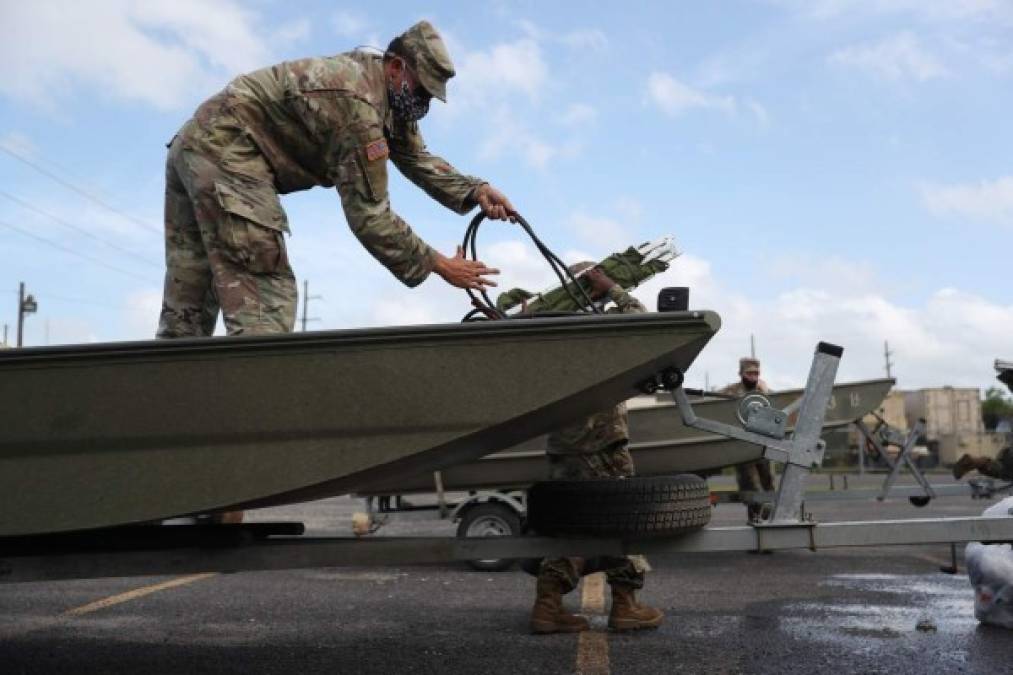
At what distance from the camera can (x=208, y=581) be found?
640cm

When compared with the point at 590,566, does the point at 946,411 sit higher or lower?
higher

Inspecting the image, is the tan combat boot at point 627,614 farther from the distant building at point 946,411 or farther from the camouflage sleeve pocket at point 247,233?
the distant building at point 946,411

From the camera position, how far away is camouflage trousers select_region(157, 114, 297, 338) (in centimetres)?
313

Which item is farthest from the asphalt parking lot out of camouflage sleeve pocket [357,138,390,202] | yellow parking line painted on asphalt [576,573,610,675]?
camouflage sleeve pocket [357,138,390,202]

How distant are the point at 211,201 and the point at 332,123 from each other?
1.57ft

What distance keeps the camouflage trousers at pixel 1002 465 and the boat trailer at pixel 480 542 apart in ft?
7.94

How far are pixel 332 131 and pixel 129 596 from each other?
3.79 m

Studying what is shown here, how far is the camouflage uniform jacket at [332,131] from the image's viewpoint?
10.2 ft

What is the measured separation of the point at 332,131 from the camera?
3.15 metres

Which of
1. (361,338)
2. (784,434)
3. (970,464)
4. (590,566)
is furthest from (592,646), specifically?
(970,464)

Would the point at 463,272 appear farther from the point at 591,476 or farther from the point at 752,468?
the point at 752,468

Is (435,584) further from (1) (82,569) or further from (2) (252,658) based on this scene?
(1) (82,569)

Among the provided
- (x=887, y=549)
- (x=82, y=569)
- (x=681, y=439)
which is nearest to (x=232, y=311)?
(x=82, y=569)

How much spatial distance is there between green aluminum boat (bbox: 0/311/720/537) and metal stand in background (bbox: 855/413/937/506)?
5.28 m
